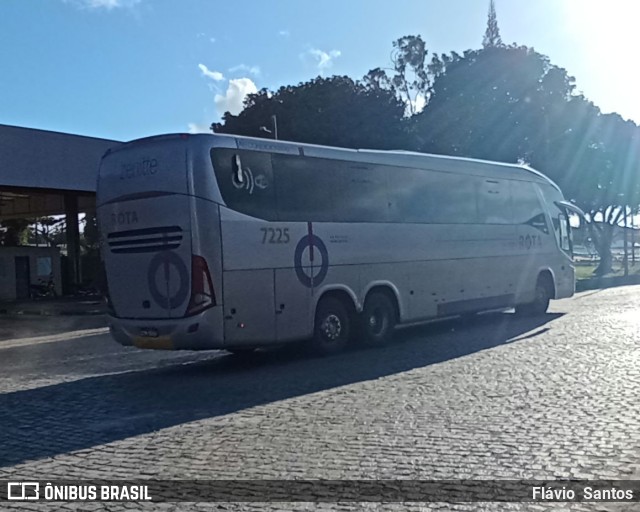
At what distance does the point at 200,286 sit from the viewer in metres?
11.6

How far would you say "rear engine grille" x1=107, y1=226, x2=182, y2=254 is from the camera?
1173 centimetres

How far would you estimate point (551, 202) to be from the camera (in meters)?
20.9

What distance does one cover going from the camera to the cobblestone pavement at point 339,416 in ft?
21.2

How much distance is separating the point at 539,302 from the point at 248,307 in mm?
10469

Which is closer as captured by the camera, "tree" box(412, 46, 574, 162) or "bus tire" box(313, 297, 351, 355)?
"bus tire" box(313, 297, 351, 355)

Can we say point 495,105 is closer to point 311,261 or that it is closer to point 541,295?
point 541,295

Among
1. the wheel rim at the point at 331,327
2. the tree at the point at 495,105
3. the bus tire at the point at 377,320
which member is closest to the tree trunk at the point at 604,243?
the tree at the point at 495,105

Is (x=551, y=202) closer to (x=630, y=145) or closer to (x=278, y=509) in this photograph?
(x=278, y=509)

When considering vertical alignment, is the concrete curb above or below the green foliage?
below

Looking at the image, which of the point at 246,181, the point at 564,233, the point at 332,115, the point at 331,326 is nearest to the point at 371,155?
the point at 331,326

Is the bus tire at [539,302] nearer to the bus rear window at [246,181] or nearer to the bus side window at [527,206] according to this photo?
the bus side window at [527,206]

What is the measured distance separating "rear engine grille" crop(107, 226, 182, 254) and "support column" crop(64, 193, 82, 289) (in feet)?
85.3

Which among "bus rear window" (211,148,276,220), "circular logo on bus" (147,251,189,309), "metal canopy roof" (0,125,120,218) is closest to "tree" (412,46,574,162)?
"metal canopy roof" (0,125,120,218)

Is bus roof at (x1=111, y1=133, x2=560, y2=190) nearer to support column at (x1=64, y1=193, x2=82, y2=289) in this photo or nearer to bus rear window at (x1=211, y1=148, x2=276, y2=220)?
bus rear window at (x1=211, y1=148, x2=276, y2=220)
